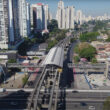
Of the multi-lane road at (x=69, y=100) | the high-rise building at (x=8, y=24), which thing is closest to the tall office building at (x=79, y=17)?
the high-rise building at (x=8, y=24)

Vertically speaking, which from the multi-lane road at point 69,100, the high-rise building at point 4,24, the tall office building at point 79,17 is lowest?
the multi-lane road at point 69,100

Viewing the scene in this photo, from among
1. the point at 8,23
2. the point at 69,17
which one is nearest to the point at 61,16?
the point at 69,17

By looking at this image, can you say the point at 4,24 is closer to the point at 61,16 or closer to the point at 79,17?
the point at 61,16

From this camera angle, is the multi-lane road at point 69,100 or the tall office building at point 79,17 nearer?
the multi-lane road at point 69,100

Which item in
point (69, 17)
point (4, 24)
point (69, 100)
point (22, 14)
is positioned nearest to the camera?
point (69, 100)

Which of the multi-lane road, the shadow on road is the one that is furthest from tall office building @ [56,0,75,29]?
the shadow on road

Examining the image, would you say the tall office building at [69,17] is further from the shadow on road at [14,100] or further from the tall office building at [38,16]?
the shadow on road at [14,100]

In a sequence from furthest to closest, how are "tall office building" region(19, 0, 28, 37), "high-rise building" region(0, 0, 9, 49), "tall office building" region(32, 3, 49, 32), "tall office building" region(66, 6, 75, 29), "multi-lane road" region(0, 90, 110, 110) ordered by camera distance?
"tall office building" region(66, 6, 75, 29), "tall office building" region(32, 3, 49, 32), "tall office building" region(19, 0, 28, 37), "high-rise building" region(0, 0, 9, 49), "multi-lane road" region(0, 90, 110, 110)

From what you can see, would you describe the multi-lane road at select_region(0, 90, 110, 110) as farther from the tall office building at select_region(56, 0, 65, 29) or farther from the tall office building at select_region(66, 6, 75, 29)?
the tall office building at select_region(56, 0, 65, 29)
